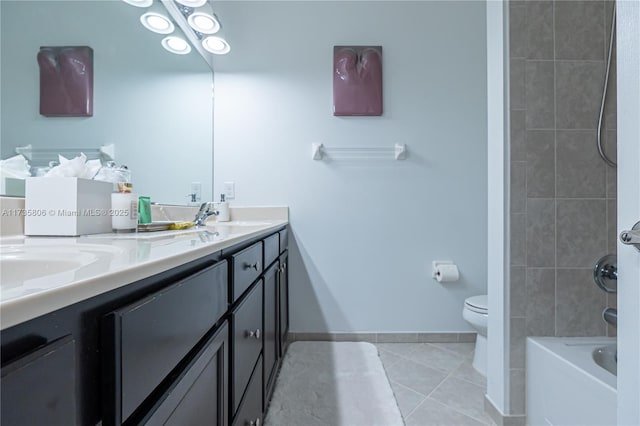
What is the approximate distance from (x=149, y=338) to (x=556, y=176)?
144cm

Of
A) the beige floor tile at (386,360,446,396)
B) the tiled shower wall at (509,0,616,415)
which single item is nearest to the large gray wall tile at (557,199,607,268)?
the tiled shower wall at (509,0,616,415)

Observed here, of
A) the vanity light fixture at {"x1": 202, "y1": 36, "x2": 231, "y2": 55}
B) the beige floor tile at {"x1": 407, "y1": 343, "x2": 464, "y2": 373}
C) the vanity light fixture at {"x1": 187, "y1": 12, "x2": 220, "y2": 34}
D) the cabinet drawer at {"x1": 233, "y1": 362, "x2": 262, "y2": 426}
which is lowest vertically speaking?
the beige floor tile at {"x1": 407, "y1": 343, "x2": 464, "y2": 373}

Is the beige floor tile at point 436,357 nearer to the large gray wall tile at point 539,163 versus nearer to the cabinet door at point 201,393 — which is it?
the large gray wall tile at point 539,163

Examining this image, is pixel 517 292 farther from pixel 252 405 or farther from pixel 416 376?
pixel 252 405

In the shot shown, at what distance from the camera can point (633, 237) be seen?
0.52m

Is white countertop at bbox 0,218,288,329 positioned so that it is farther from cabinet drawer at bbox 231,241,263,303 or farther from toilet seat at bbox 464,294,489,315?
toilet seat at bbox 464,294,489,315

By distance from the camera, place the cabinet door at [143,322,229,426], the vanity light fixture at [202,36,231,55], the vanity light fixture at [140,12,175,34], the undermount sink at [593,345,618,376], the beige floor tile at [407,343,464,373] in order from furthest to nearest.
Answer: the vanity light fixture at [202,36,231,55] < the beige floor tile at [407,343,464,373] < the vanity light fixture at [140,12,175,34] < the undermount sink at [593,345,618,376] < the cabinet door at [143,322,229,426]

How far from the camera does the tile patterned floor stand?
1230mm

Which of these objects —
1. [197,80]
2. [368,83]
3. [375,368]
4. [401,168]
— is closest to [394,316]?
[375,368]

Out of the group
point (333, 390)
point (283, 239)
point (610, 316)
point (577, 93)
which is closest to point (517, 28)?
point (577, 93)

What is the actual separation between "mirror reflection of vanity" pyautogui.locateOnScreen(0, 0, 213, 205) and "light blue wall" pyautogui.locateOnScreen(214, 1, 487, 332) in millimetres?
213

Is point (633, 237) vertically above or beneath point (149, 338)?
above

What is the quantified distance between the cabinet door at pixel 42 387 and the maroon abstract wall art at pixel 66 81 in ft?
3.41

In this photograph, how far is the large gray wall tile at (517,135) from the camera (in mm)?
1140
